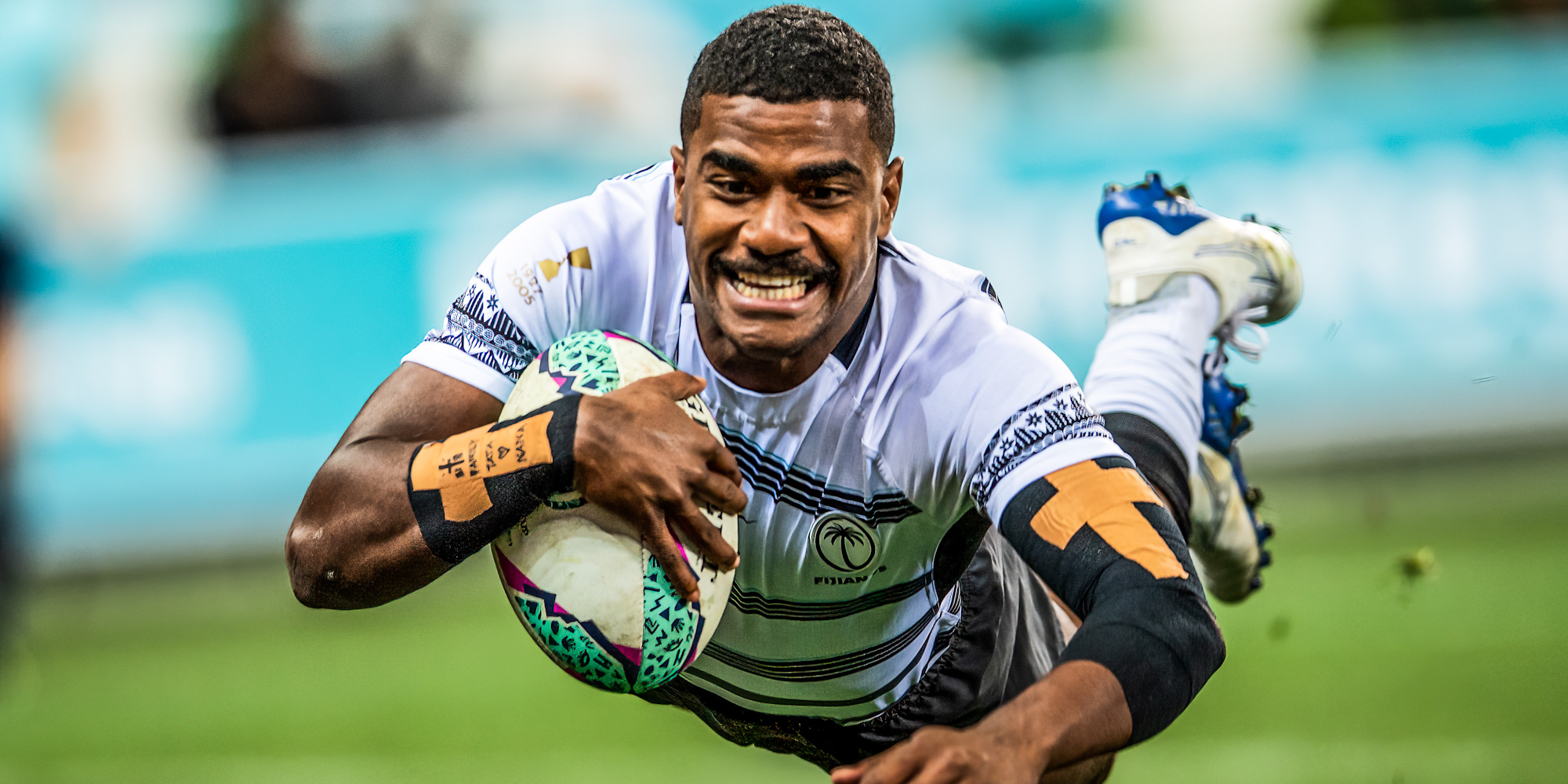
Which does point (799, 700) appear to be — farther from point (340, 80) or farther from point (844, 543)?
point (340, 80)

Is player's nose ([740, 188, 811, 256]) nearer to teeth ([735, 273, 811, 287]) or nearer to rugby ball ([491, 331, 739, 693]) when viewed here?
teeth ([735, 273, 811, 287])

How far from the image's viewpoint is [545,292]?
3.03 m

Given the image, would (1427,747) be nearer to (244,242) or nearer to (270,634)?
(270,634)

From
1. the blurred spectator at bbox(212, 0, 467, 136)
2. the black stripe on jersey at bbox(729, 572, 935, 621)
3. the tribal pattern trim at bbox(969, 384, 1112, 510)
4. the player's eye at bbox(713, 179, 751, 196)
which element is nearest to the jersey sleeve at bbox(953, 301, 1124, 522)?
the tribal pattern trim at bbox(969, 384, 1112, 510)

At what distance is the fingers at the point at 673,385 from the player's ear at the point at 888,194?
0.53 meters

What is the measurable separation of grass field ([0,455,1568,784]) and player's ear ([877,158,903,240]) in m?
2.47

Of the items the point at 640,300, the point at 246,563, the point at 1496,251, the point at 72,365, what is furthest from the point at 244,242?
the point at 1496,251

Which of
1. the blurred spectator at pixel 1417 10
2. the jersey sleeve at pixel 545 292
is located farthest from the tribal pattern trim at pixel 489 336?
the blurred spectator at pixel 1417 10

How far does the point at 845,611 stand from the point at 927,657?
414 millimetres

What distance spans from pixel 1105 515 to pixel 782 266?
0.79 m

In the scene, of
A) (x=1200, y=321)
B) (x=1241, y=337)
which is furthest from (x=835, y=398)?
(x=1241, y=337)

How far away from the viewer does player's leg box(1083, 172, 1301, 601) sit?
14.5 feet

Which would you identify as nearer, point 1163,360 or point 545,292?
point 545,292

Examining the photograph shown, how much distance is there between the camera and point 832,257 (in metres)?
2.79
